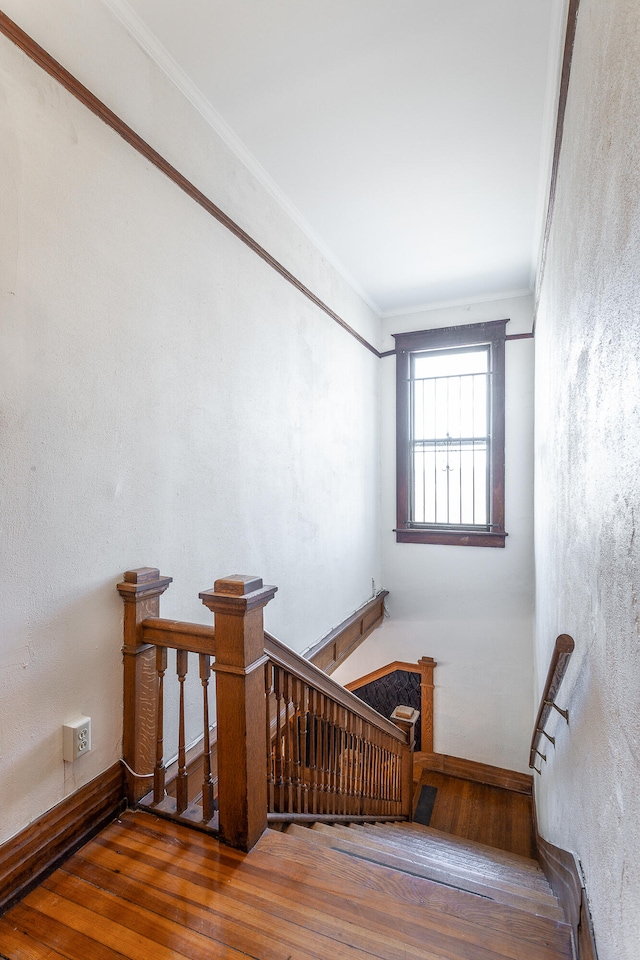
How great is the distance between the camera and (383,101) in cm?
227

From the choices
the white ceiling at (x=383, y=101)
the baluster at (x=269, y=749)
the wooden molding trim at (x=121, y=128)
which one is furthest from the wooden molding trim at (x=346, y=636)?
the white ceiling at (x=383, y=101)

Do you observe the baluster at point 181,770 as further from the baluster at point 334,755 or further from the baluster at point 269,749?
the baluster at point 334,755

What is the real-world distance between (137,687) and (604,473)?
1.60 meters

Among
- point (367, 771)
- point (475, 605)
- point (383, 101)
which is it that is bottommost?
point (367, 771)

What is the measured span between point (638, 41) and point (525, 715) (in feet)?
15.9

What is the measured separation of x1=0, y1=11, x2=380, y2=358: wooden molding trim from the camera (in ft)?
4.65

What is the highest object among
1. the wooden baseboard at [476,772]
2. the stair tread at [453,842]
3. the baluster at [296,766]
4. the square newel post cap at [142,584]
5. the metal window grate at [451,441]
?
the metal window grate at [451,441]

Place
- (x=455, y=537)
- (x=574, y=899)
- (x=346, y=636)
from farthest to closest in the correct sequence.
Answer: (x=455, y=537)
(x=346, y=636)
(x=574, y=899)

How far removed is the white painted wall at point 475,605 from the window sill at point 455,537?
53 millimetres

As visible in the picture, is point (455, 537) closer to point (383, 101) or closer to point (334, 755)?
point (334, 755)

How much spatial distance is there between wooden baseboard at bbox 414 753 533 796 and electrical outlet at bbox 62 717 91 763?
4.17 metres

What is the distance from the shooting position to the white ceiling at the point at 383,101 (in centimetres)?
186

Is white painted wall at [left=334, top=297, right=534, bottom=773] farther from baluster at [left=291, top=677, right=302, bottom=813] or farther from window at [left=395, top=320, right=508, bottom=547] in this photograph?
baluster at [left=291, top=677, right=302, bottom=813]

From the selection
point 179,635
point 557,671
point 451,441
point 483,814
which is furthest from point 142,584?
point 483,814
